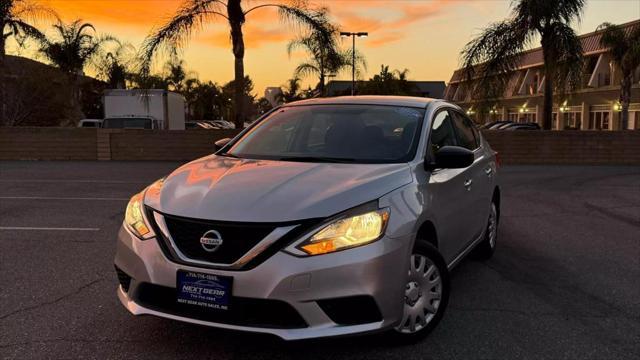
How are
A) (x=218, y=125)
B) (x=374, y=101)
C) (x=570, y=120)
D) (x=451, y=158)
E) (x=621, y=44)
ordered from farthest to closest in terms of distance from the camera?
(x=570, y=120) → (x=218, y=125) → (x=621, y=44) → (x=374, y=101) → (x=451, y=158)

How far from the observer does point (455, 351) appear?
3.55 metres

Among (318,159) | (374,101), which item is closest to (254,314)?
(318,159)

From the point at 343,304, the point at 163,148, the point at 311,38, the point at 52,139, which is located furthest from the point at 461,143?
the point at 52,139

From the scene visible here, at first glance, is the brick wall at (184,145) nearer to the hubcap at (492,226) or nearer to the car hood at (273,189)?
the hubcap at (492,226)

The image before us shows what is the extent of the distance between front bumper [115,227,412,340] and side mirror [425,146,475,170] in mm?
928

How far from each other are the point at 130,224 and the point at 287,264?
1172mm

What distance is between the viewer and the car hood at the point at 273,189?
10.1 feet

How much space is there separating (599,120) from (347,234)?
48.2 metres

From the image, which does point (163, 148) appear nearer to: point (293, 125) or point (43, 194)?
point (43, 194)

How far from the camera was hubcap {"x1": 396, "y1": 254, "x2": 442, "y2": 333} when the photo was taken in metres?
3.48

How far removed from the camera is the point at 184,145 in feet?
63.5

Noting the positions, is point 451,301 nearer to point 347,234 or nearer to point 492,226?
point 492,226

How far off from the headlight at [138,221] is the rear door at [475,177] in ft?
8.64

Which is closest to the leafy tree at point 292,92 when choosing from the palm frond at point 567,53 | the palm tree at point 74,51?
the palm tree at point 74,51
